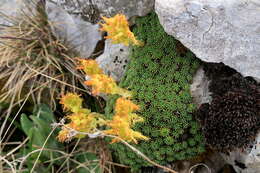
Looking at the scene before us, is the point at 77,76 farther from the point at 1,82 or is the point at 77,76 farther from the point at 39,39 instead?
the point at 1,82

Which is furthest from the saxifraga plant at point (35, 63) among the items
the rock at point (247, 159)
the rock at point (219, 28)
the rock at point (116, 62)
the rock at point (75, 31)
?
the rock at point (247, 159)

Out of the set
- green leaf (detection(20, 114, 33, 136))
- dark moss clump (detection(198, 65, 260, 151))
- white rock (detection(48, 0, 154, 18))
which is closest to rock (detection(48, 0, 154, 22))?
white rock (detection(48, 0, 154, 18))

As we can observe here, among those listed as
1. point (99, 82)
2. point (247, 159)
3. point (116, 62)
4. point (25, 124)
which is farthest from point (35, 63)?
point (247, 159)

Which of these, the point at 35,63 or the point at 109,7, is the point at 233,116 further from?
the point at 35,63

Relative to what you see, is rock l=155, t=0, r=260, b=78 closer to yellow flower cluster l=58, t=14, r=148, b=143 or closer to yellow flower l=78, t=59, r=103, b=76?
yellow flower cluster l=58, t=14, r=148, b=143

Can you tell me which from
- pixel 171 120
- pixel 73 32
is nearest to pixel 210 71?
pixel 171 120

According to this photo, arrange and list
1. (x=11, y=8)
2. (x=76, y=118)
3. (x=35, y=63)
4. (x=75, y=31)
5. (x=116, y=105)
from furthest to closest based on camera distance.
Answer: (x=11, y=8) < (x=75, y=31) < (x=35, y=63) < (x=76, y=118) < (x=116, y=105)
